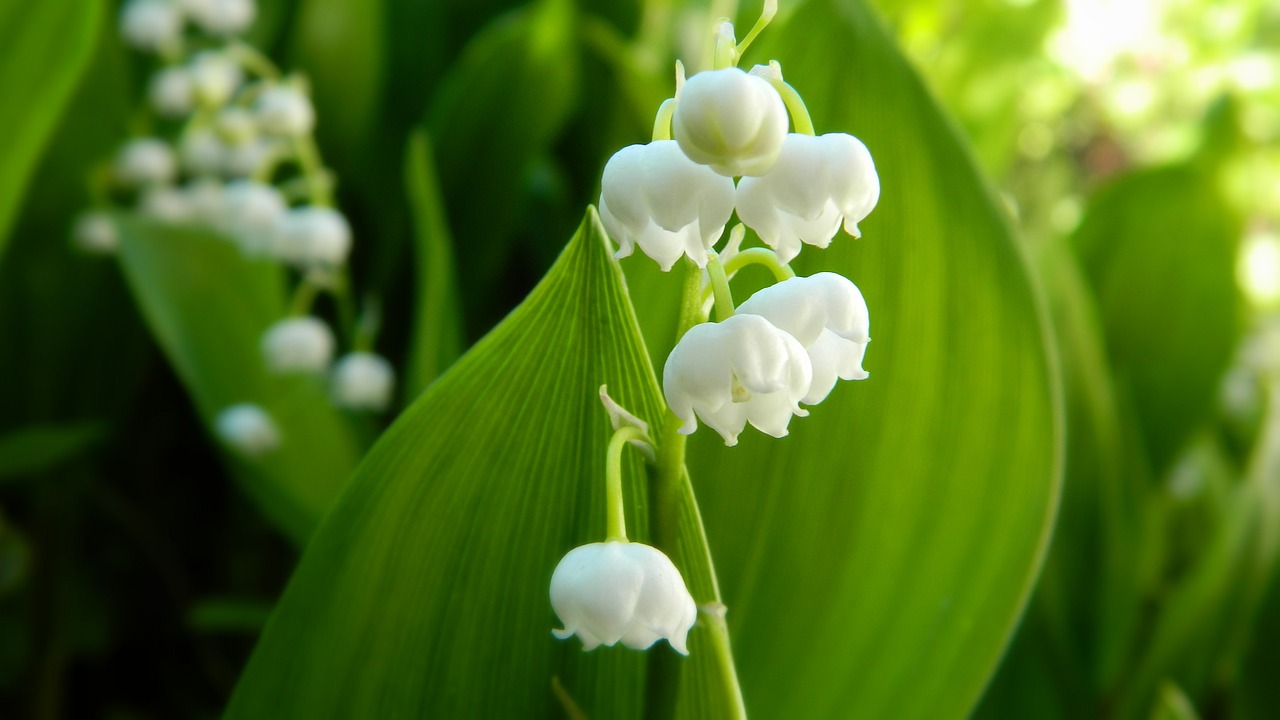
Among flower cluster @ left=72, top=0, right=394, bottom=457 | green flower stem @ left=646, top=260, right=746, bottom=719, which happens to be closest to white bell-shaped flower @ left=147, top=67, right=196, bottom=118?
flower cluster @ left=72, top=0, right=394, bottom=457

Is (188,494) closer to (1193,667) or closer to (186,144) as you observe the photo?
(186,144)

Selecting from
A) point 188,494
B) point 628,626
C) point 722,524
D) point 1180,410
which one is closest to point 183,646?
point 188,494

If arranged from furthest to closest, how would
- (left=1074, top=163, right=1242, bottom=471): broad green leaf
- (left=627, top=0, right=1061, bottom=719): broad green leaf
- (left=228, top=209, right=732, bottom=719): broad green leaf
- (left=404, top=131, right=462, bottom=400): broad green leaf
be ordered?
(left=1074, top=163, right=1242, bottom=471): broad green leaf < (left=404, top=131, right=462, bottom=400): broad green leaf < (left=627, top=0, right=1061, bottom=719): broad green leaf < (left=228, top=209, right=732, bottom=719): broad green leaf

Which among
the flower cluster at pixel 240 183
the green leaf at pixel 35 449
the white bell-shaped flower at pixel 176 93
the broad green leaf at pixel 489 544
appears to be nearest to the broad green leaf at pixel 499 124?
the flower cluster at pixel 240 183

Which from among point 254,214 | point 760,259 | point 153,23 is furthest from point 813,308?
point 153,23

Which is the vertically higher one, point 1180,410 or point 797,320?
point 1180,410

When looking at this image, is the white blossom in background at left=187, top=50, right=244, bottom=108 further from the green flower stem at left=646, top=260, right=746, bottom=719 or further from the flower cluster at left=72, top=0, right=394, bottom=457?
the green flower stem at left=646, top=260, right=746, bottom=719
